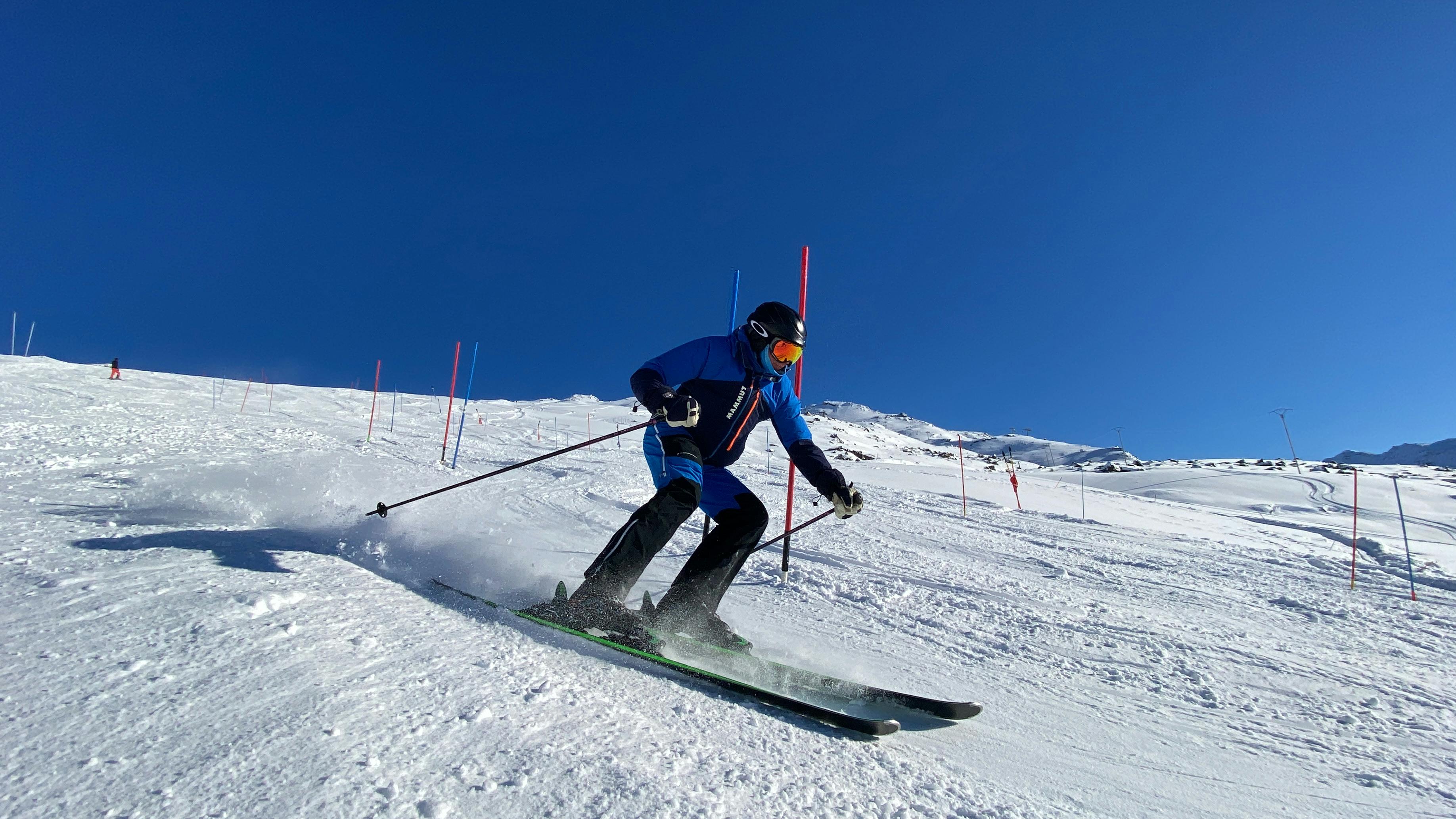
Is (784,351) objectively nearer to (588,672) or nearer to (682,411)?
(682,411)

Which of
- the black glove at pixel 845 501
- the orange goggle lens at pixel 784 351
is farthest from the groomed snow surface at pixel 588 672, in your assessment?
the orange goggle lens at pixel 784 351

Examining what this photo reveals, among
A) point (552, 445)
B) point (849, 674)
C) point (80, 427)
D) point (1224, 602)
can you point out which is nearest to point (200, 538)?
point (849, 674)

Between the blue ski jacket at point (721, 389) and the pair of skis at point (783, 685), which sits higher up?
the blue ski jacket at point (721, 389)

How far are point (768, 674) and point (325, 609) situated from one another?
5.60ft

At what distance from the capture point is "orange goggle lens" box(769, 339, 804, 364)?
3404 millimetres

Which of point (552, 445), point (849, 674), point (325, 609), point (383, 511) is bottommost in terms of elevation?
point (849, 674)

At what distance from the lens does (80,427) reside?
9.62 m

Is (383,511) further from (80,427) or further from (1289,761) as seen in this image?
(80,427)

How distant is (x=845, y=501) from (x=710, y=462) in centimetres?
76

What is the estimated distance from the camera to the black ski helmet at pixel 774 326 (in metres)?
3.39

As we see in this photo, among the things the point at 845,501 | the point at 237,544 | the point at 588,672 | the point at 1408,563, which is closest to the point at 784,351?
the point at 845,501

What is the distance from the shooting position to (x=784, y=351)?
3420 mm

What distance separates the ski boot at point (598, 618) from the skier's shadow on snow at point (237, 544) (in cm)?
112

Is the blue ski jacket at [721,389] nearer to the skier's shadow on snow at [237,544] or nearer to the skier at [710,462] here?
the skier at [710,462]
